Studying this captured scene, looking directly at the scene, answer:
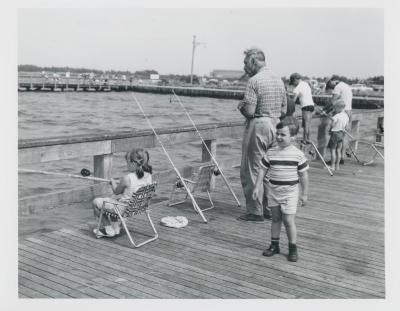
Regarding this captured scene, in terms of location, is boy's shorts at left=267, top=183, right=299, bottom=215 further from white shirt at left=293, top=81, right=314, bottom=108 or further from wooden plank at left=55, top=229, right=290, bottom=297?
white shirt at left=293, top=81, right=314, bottom=108

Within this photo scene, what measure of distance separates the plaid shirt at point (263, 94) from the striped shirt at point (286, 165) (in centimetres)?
101

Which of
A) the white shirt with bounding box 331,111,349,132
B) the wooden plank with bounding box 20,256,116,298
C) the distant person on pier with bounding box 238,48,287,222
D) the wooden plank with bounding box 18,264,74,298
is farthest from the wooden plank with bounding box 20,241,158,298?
the white shirt with bounding box 331,111,349,132

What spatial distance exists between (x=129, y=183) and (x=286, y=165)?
1.43 m

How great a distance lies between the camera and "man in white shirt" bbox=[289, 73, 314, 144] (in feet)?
27.5

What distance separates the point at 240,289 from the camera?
392 centimetres

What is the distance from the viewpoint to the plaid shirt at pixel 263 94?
5.29 m

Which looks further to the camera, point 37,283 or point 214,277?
point 214,277

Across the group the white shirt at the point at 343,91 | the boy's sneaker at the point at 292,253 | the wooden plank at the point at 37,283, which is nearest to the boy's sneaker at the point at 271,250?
the boy's sneaker at the point at 292,253

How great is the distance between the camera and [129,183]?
4.82m

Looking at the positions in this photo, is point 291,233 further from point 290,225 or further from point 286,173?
point 286,173

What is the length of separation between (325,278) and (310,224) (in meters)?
1.51

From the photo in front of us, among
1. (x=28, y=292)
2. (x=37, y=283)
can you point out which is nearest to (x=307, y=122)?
(x=37, y=283)

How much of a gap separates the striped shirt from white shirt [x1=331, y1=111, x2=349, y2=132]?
439 cm
